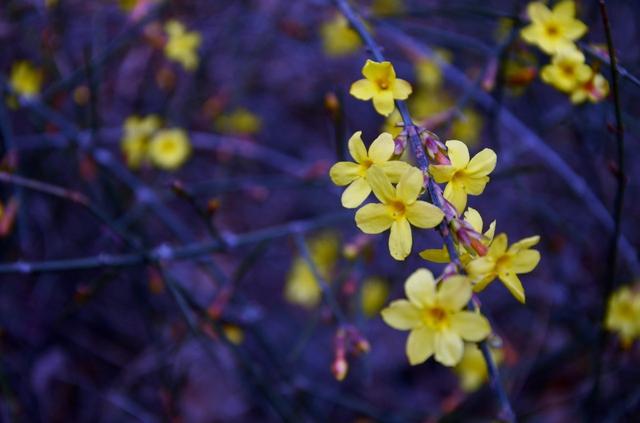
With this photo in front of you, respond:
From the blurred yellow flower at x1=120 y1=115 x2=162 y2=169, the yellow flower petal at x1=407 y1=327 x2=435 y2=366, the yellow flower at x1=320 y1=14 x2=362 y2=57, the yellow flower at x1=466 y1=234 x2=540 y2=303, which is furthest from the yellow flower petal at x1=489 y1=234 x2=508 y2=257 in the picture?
the yellow flower at x1=320 y1=14 x2=362 y2=57

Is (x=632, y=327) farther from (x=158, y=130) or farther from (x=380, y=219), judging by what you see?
(x=158, y=130)

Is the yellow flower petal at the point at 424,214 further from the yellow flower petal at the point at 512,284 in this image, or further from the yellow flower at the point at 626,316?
the yellow flower at the point at 626,316

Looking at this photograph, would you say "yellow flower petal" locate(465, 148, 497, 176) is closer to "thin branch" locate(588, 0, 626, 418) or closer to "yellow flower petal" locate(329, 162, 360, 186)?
"yellow flower petal" locate(329, 162, 360, 186)

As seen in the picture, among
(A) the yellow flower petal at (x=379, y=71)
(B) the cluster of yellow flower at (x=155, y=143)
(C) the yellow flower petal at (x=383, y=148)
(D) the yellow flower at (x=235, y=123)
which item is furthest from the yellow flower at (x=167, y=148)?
(C) the yellow flower petal at (x=383, y=148)

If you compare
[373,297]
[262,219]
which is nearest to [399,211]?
[373,297]

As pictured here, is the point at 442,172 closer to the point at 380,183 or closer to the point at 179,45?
the point at 380,183

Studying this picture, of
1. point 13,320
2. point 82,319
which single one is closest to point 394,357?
point 82,319
